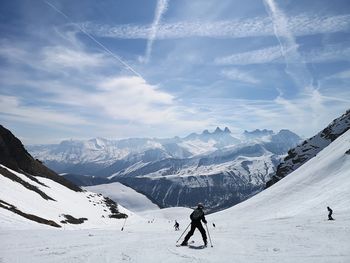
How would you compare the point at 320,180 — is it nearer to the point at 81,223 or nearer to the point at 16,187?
the point at 81,223

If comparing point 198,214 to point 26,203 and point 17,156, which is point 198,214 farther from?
point 17,156

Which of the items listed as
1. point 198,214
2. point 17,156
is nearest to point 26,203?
point 198,214

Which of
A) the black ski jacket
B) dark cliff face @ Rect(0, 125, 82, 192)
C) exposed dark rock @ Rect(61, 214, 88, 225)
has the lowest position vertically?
exposed dark rock @ Rect(61, 214, 88, 225)

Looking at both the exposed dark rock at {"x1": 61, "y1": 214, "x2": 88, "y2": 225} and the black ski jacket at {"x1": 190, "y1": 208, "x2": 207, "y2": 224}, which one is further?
the exposed dark rock at {"x1": 61, "y1": 214, "x2": 88, "y2": 225}

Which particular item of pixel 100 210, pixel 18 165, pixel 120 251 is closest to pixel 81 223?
pixel 100 210

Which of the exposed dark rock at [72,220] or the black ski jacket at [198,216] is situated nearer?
the black ski jacket at [198,216]

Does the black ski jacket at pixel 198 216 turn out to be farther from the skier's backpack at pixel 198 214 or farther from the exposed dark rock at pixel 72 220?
the exposed dark rock at pixel 72 220

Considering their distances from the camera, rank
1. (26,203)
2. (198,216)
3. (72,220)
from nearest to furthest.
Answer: (198,216), (26,203), (72,220)

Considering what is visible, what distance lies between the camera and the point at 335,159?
8319 cm

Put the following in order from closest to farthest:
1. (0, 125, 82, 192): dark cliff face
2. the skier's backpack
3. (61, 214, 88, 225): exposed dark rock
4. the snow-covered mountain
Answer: the skier's backpack
the snow-covered mountain
(61, 214, 88, 225): exposed dark rock
(0, 125, 82, 192): dark cliff face

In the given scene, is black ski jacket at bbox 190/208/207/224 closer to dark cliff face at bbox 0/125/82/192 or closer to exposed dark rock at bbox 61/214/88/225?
exposed dark rock at bbox 61/214/88/225

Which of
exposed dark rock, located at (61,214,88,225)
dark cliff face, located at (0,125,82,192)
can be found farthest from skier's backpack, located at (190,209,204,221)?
dark cliff face, located at (0,125,82,192)

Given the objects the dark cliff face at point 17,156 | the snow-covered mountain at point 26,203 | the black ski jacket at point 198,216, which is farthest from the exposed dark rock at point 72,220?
the black ski jacket at point 198,216

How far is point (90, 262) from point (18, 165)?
322 ft
